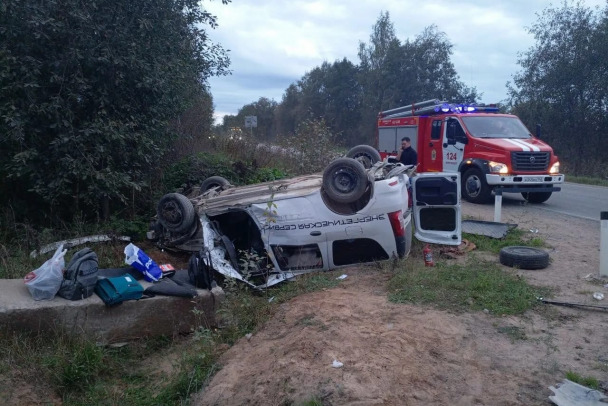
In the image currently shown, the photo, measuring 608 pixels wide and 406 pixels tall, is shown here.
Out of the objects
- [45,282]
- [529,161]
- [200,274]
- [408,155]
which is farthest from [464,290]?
[529,161]

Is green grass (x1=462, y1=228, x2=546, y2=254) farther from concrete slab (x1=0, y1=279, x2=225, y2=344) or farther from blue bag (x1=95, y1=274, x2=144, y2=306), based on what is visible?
blue bag (x1=95, y1=274, x2=144, y2=306)

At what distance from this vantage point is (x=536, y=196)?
15.4m

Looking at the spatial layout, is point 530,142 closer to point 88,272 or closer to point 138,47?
point 138,47

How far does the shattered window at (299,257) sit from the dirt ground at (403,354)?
32.6 inches

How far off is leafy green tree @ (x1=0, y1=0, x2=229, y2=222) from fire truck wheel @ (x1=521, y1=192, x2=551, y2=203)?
983cm

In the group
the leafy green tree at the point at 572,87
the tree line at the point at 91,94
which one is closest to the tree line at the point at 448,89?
the leafy green tree at the point at 572,87

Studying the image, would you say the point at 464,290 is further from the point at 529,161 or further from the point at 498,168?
the point at 529,161

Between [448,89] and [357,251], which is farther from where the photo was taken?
[448,89]

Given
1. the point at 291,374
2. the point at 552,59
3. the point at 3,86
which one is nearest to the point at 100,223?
the point at 3,86

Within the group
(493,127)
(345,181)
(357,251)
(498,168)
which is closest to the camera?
(345,181)

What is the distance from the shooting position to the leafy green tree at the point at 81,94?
27.8 ft

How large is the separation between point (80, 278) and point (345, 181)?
3291 millimetres

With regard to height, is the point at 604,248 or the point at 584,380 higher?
the point at 604,248

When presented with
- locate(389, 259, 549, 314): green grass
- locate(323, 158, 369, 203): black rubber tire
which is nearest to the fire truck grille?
locate(389, 259, 549, 314): green grass
